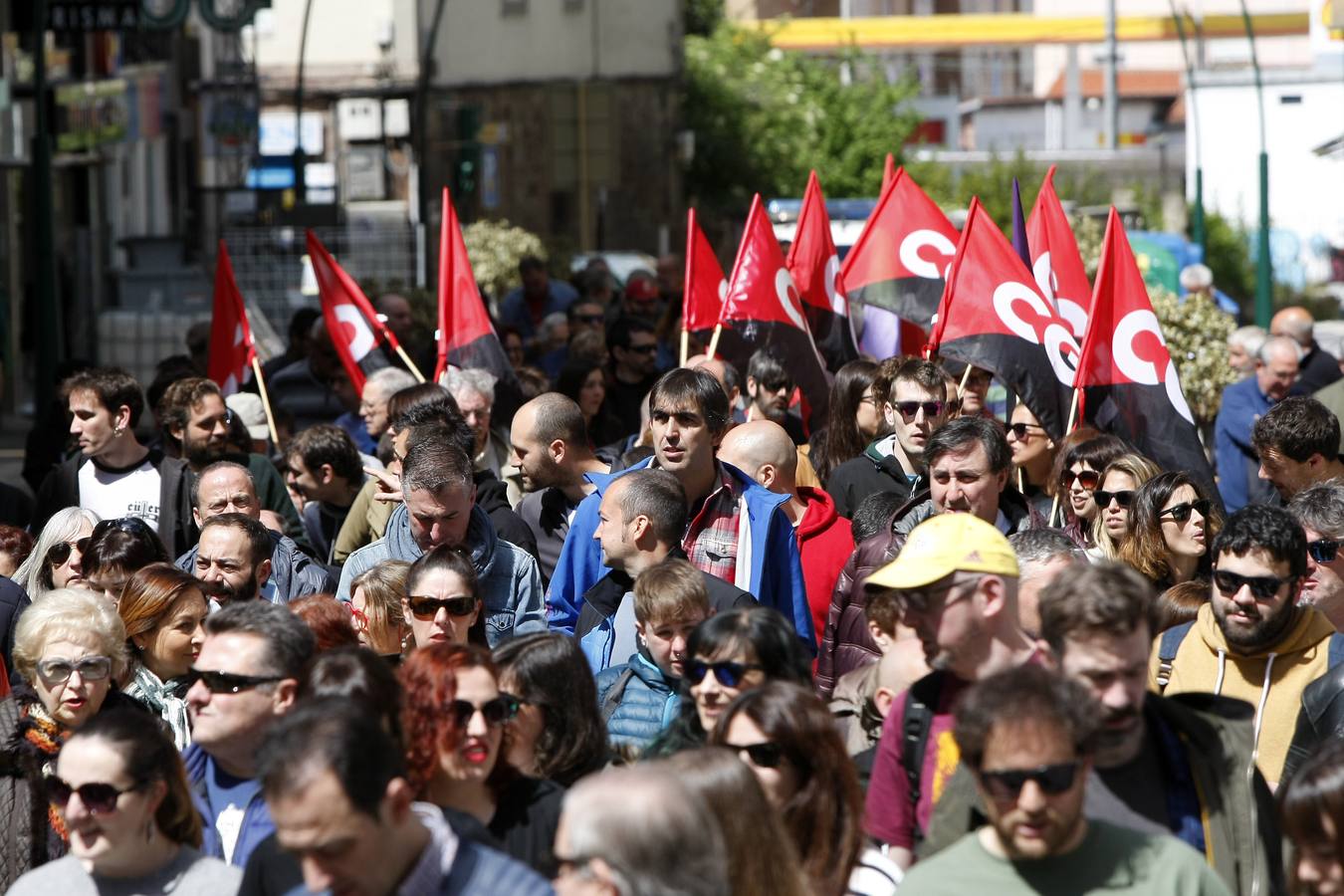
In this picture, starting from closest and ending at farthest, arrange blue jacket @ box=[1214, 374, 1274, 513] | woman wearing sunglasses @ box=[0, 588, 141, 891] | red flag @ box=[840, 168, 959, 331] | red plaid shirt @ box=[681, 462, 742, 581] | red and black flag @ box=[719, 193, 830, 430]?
woman wearing sunglasses @ box=[0, 588, 141, 891] < red plaid shirt @ box=[681, 462, 742, 581] < red and black flag @ box=[719, 193, 830, 430] < red flag @ box=[840, 168, 959, 331] < blue jacket @ box=[1214, 374, 1274, 513]

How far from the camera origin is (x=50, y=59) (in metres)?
23.5

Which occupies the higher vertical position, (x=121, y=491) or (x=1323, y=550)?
(x=1323, y=550)

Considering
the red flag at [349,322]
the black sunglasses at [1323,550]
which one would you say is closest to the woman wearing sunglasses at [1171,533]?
the black sunglasses at [1323,550]

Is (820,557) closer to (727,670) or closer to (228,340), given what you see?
(727,670)

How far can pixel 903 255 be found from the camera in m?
11.1

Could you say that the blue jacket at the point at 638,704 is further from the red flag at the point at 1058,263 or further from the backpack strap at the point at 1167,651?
the red flag at the point at 1058,263

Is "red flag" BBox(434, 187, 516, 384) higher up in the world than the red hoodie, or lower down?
higher up

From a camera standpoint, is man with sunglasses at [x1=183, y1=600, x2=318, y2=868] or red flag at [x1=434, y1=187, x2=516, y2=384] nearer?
man with sunglasses at [x1=183, y1=600, x2=318, y2=868]

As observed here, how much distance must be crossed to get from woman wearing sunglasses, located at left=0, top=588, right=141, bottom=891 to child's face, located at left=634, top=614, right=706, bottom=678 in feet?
4.42

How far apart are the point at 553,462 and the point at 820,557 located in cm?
106

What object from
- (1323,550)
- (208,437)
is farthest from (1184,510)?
(208,437)

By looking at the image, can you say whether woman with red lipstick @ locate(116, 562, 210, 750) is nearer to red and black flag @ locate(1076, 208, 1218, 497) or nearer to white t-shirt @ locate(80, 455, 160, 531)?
white t-shirt @ locate(80, 455, 160, 531)

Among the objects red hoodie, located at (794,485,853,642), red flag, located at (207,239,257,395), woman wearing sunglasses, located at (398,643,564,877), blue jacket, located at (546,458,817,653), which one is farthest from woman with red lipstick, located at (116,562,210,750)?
red flag, located at (207,239,257,395)

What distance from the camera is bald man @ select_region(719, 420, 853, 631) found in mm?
Result: 7664
